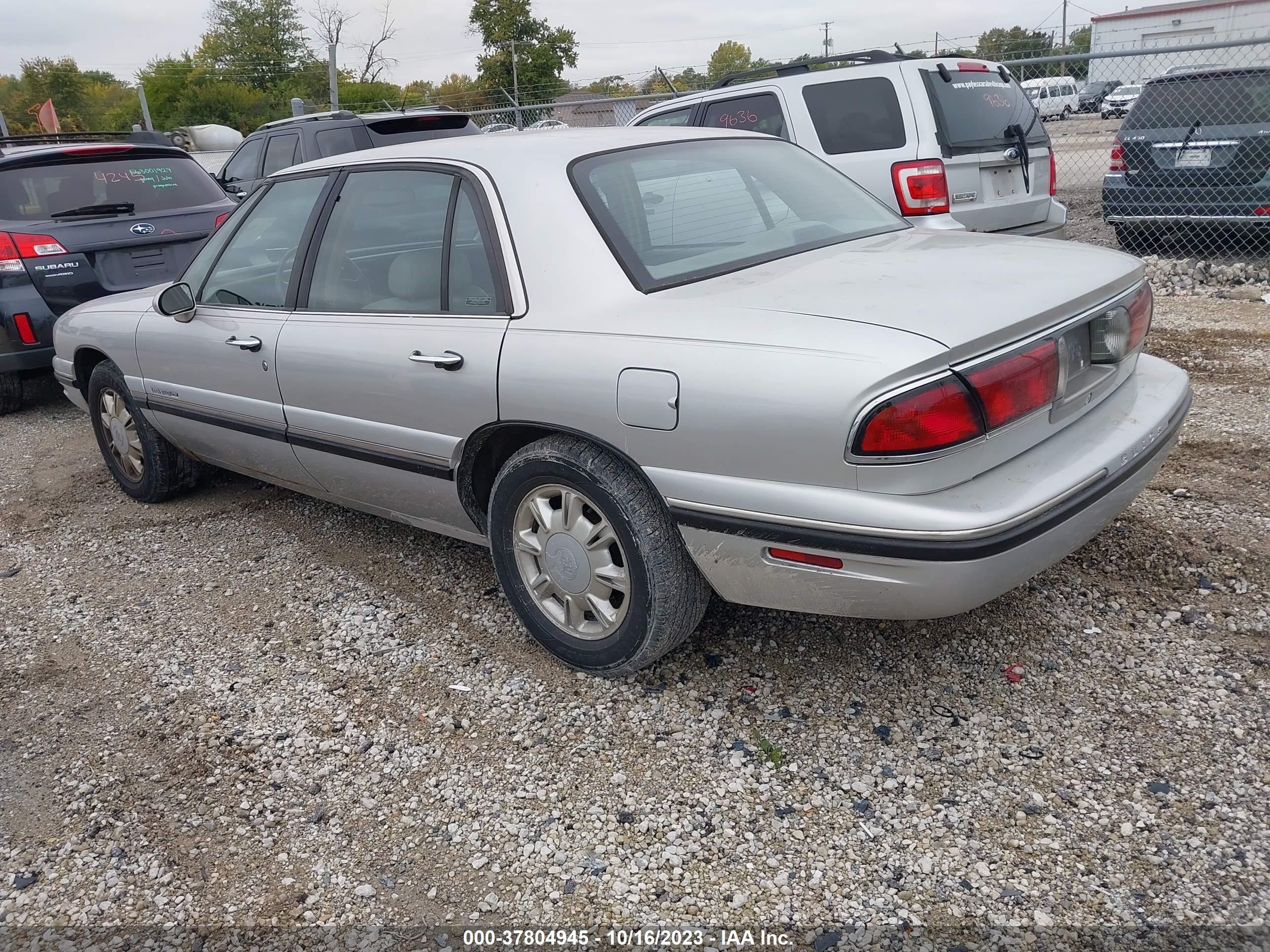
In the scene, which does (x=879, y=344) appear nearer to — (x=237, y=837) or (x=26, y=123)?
(x=237, y=837)

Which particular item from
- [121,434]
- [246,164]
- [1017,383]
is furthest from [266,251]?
[246,164]

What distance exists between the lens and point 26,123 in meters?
55.7

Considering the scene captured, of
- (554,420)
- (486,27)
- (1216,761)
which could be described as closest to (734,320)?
(554,420)

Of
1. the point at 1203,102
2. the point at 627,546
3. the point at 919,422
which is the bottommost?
the point at 627,546

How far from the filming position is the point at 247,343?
3.75m

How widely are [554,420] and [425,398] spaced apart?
57cm

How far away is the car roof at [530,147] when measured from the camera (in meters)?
3.06

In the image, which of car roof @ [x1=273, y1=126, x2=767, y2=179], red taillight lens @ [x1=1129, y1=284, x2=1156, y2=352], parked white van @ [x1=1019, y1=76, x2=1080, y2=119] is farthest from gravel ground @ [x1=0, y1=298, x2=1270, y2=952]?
parked white van @ [x1=1019, y1=76, x2=1080, y2=119]

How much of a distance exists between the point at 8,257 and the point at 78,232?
0.43 meters

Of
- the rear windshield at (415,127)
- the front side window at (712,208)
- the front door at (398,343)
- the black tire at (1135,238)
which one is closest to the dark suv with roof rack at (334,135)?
the rear windshield at (415,127)

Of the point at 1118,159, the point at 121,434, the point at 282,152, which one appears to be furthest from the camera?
the point at 282,152

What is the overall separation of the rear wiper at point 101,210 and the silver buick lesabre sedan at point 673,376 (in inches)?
124

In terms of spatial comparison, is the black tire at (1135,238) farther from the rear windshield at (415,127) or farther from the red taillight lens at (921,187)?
the rear windshield at (415,127)

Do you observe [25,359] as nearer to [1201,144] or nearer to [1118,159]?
[1118,159]
